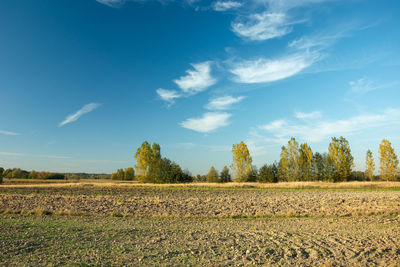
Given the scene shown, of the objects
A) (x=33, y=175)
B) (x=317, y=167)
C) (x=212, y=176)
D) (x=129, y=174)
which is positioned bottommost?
(x=129, y=174)

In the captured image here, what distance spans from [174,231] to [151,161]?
55481mm

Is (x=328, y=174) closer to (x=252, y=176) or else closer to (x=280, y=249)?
(x=252, y=176)

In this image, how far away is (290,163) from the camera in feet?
204

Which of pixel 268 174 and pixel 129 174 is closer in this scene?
pixel 268 174

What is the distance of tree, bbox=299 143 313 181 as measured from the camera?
61.3 metres

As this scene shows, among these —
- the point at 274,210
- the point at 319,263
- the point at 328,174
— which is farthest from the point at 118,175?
the point at 319,263

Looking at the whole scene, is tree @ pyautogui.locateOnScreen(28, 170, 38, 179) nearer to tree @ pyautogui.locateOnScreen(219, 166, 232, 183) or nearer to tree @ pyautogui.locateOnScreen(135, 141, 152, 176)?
tree @ pyautogui.locateOnScreen(135, 141, 152, 176)

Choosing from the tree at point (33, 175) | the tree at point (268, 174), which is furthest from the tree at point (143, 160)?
the tree at point (33, 175)

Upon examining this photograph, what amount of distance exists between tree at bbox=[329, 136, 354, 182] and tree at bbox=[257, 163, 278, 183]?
13980mm

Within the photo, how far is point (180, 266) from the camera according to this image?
6965mm

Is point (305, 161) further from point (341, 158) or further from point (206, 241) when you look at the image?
point (206, 241)

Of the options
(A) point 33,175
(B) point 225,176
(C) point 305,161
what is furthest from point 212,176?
(A) point 33,175

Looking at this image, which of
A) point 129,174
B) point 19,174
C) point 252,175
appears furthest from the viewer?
point 129,174

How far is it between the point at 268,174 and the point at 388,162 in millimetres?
29453
